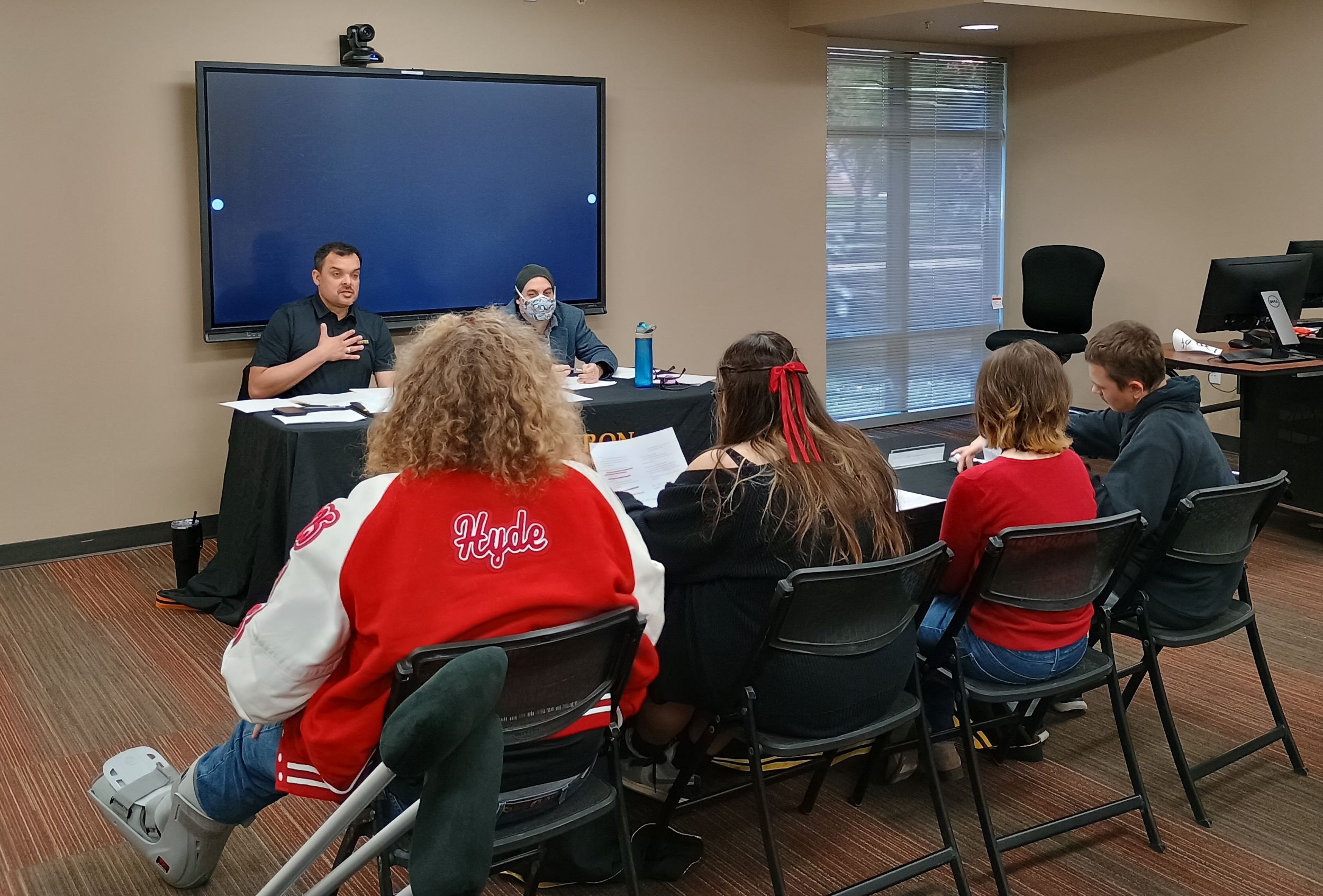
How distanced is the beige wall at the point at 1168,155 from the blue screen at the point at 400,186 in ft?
11.0

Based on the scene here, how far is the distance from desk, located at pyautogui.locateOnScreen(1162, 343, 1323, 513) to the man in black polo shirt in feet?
11.3

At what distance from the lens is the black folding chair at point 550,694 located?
1709 millimetres

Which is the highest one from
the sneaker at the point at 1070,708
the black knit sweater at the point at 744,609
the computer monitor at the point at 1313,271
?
the computer monitor at the point at 1313,271

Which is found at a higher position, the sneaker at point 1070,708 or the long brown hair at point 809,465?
the long brown hair at point 809,465

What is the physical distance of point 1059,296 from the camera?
22.3 feet

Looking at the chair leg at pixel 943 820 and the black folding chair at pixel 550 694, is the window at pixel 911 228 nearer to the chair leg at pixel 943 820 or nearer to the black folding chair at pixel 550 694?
the chair leg at pixel 943 820

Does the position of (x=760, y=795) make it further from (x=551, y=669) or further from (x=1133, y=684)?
(x=1133, y=684)

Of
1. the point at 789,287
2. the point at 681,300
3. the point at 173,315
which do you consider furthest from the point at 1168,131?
the point at 173,315

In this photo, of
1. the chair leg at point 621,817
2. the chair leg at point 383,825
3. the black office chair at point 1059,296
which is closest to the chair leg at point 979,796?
the chair leg at point 621,817

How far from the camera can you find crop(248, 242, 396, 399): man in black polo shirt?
4570 millimetres

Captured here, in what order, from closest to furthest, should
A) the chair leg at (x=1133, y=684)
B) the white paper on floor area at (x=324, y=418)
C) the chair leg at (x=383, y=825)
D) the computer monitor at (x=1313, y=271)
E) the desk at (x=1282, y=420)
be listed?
the chair leg at (x=383, y=825) → the chair leg at (x=1133, y=684) → the white paper on floor area at (x=324, y=418) → the desk at (x=1282, y=420) → the computer monitor at (x=1313, y=271)

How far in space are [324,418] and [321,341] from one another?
0.79 metres

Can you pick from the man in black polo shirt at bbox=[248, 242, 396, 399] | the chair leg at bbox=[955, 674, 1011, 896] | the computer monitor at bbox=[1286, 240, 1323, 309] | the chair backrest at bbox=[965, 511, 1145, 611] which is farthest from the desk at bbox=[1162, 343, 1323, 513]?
the man in black polo shirt at bbox=[248, 242, 396, 399]

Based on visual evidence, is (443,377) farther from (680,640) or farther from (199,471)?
(199,471)
